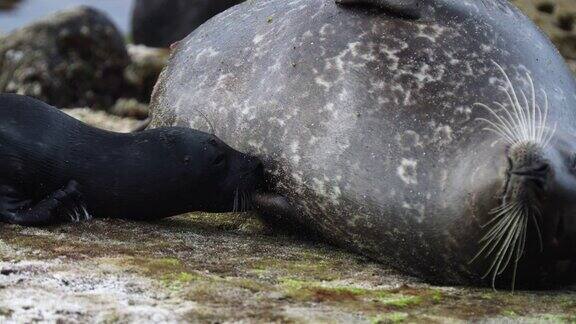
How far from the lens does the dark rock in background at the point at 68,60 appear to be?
39.3 feet

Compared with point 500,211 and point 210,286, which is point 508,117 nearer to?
point 500,211

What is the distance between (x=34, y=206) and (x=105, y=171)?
41 cm

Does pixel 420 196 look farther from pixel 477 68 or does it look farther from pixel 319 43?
pixel 319 43

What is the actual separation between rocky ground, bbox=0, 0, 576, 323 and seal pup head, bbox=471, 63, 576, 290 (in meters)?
0.18

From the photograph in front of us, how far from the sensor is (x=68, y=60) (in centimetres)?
1229

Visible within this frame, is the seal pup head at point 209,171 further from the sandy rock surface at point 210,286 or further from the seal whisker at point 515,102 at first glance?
the seal whisker at point 515,102

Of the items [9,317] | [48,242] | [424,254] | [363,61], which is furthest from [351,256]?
[9,317]

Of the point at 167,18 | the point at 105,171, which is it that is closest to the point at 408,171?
the point at 105,171

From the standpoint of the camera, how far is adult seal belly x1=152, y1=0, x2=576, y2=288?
4.41 m

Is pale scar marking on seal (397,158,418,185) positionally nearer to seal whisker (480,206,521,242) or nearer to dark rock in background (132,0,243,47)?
seal whisker (480,206,521,242)

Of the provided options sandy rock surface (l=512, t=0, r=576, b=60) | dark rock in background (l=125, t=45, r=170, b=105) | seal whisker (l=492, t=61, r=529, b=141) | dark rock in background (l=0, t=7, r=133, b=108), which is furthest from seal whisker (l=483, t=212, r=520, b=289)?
dark rock in background (l=125, t=45, r=170, b=105)

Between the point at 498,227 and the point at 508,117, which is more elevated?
the point at 508,117

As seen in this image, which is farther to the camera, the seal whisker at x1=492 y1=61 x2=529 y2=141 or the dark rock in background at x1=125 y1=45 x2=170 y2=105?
the dark rock in background at x1=125 y1=45 x2=170 y2=105

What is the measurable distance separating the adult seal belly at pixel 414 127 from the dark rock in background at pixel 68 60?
6130 millimetres
